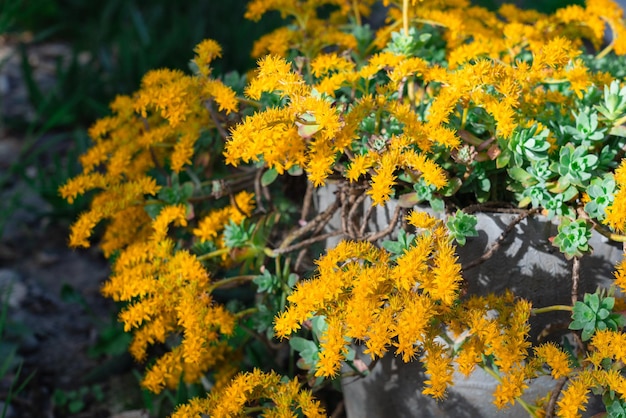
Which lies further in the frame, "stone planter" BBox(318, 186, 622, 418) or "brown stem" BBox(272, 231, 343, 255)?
"brown stem" BBox(272, 231, 343, 255)

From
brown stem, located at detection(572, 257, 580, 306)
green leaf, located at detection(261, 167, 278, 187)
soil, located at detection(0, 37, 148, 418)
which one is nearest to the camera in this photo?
brown stem, located at detection(572, 257, 580, 306)

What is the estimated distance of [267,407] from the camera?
130 centimetres

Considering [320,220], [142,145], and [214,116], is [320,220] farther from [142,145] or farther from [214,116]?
[142,145]

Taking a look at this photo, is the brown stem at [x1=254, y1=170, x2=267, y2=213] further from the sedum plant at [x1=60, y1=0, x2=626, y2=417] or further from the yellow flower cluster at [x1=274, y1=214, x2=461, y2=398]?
the yellow flower cluster at [x1=274, y1=214, x2=461, y2=398]

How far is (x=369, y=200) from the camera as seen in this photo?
1457mm

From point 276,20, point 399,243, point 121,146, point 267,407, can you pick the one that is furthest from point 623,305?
point 276,20

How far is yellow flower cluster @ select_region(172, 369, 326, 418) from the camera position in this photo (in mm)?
1208

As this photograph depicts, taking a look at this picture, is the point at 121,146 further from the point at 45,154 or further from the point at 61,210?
the point at 45,154

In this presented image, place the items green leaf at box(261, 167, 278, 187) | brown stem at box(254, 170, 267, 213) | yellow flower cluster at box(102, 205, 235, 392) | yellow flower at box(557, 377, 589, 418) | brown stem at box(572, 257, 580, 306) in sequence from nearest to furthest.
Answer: yellow flower at box(557, 377, 589, 418)
brown stem at box(572, 257, 580, 306)
yellow flower cluster at box(102, 205, 235, 392)
green leaf at box(261, 167, 278, 187)
brown stem at box(254, 170, 267, 213)

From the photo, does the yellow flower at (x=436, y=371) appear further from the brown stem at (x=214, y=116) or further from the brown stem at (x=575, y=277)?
the brown stem at (x=214, y=116)

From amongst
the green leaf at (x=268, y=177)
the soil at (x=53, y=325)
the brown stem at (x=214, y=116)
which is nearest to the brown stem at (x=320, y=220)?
the green leaf at (x=268, y=177)

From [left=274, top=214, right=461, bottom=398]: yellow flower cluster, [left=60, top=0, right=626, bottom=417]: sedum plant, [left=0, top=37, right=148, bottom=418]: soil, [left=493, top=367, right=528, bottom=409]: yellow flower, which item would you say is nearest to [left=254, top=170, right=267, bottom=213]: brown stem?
[left=60, top=0, right=626, bottom=417]: sedum plant

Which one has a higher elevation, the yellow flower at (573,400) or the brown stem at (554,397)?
the yellow flower at (573,400)

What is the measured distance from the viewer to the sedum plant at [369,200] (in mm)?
1179
